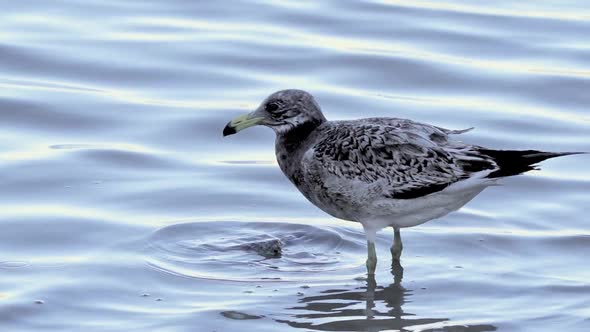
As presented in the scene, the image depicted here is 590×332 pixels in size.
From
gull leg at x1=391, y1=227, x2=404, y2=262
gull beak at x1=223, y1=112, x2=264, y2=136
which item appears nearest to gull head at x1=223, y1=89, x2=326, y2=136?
gull beak at x1=223, y1=112, x2=264, y2=136

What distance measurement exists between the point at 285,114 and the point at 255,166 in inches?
82.2

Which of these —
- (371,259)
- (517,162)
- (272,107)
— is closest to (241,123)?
(272,107)

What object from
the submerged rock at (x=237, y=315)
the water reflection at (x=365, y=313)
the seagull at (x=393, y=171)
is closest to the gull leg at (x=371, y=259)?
the seagull at (x=393, y=171)

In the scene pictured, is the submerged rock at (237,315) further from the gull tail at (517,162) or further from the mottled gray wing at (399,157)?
the gull tail at (517,162)

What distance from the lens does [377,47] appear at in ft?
54.9

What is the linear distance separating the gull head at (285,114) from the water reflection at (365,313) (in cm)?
149

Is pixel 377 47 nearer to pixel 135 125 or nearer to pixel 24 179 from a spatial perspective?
pixel 135 125

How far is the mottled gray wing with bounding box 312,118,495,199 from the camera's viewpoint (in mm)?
9984

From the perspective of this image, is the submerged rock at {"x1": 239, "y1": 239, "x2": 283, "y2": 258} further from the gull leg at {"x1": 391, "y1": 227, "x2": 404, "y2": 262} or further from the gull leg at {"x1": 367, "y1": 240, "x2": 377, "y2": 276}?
the gull leg at {"x1": 391, "y1": 227, "x2": 404, "y2": 262}

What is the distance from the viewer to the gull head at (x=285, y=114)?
10.7 metres

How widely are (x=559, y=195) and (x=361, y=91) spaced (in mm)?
3616

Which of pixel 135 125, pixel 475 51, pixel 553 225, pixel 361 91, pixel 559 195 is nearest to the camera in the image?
pixel 553 225

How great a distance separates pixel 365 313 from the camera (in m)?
9.44

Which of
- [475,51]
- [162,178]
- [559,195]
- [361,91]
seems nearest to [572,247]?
[559,195]
